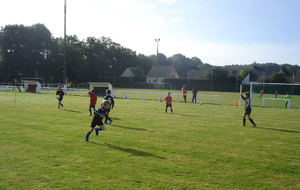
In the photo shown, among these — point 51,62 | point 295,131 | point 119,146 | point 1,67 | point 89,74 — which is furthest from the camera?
point 89,74

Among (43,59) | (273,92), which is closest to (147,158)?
(273,92)

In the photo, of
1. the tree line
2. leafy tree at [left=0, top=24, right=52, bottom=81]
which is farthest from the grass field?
leafy tree at [left=0, top=24, right=52, bottom=81]

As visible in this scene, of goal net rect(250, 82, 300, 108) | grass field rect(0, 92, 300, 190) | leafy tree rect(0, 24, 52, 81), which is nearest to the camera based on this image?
grass field rect(0, 92, 300, 190)

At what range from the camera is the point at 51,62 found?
68.5 m

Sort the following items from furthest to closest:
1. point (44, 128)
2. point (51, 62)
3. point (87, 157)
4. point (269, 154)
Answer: point (51, 62) < point (44, 128) < point (269, 154) < point (87, 157)

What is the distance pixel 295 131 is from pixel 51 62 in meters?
66.3

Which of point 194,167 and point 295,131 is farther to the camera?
point 295,131

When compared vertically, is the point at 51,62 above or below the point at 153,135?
above

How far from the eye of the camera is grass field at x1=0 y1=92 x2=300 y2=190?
5719 millimetres

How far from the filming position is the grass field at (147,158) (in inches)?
225

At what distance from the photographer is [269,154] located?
26.5 feet

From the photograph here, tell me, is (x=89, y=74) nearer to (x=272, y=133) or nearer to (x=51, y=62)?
(x=51, y=62)

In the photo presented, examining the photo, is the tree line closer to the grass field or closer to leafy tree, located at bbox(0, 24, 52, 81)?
leafy tree, located at bbox(0, 24, 52, 81)

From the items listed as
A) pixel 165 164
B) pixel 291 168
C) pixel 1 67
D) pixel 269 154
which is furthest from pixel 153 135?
pixel 1 67
